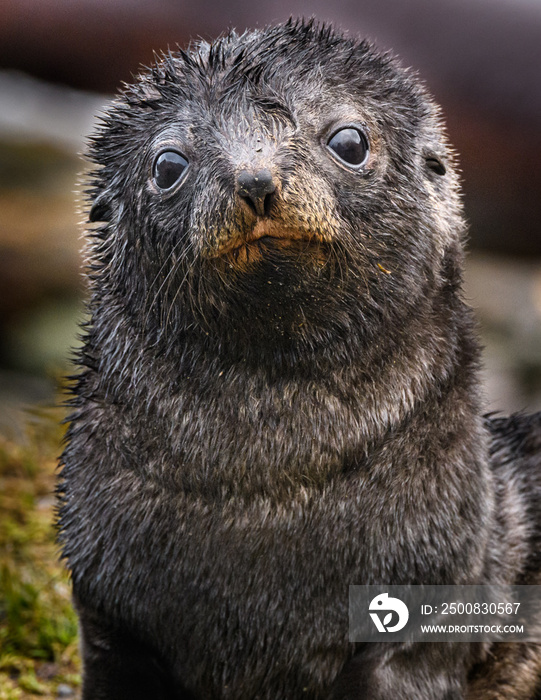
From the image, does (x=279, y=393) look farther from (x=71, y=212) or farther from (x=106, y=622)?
(x=71, y=212)

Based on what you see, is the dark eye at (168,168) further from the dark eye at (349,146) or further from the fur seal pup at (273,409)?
the dark eye at (349,146)

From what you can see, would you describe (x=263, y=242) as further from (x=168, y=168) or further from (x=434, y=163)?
(x=434, y=163)

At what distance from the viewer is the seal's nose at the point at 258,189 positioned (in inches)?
120

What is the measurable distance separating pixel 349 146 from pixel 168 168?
2.09 ft

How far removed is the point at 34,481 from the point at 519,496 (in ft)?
11.2

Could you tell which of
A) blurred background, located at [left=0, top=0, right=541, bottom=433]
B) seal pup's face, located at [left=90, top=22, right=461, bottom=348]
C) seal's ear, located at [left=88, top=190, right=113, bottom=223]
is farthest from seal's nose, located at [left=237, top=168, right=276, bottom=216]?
blurred background, located at [left=0, top=0, right=541, bottom=433]

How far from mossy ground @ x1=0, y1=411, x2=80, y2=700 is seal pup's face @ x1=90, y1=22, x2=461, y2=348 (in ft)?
5.53

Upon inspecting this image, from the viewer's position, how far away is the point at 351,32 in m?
4.40

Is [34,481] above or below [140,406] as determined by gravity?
below

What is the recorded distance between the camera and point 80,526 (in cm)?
386

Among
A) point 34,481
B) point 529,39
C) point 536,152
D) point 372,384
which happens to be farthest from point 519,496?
point 34,481

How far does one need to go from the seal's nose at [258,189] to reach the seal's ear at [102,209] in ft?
3.21

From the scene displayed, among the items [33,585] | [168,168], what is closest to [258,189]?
[168,168]

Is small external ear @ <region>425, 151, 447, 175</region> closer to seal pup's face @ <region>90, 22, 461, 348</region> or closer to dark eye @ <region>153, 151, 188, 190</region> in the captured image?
seal pup's face @ <region>90, 22, 461, 348</region>
